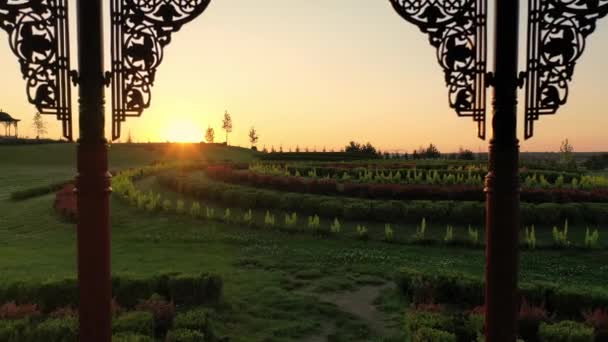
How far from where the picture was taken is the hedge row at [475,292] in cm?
639

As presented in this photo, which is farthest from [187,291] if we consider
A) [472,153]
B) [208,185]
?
[472,153]

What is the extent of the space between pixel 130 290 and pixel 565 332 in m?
5.37

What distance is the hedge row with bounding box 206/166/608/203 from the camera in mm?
14805

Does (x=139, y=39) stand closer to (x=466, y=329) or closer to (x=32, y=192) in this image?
(x=466, y=329)

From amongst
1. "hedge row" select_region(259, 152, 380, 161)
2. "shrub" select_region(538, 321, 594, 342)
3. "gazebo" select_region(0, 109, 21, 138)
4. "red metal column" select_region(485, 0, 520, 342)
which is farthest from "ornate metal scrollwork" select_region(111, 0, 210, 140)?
"gazebo" select_region(0, 109, 21, 138)

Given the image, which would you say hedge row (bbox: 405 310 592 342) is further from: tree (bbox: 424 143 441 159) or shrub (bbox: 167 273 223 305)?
tree (bbox: 424 143 441 159)

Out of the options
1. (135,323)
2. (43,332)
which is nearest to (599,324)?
(135,323)

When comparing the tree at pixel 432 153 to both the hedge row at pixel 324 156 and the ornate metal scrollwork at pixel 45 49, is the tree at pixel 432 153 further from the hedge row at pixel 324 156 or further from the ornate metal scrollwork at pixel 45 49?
the ornate metal scrollwork at pixel 45 49

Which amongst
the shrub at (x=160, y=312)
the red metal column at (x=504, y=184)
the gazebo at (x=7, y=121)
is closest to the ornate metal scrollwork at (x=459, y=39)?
the red metal column at (x=504, y=184)

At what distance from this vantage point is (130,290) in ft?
23.1

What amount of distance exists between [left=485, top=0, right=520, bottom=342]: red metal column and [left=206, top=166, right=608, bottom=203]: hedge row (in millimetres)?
11637

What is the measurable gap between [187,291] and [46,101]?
4.07m

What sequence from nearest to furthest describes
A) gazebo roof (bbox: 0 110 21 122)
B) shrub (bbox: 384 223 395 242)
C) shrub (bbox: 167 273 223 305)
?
shrub (bbox: 167 273 223 305) → shrub (bbox: 384 223 395 242) → gazebo roof (bbox: 0 110 21 122)

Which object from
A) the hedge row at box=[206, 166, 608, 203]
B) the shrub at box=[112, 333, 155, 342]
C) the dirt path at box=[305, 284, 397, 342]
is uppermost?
the hedge row at box=[206, 166, 608, 203]
